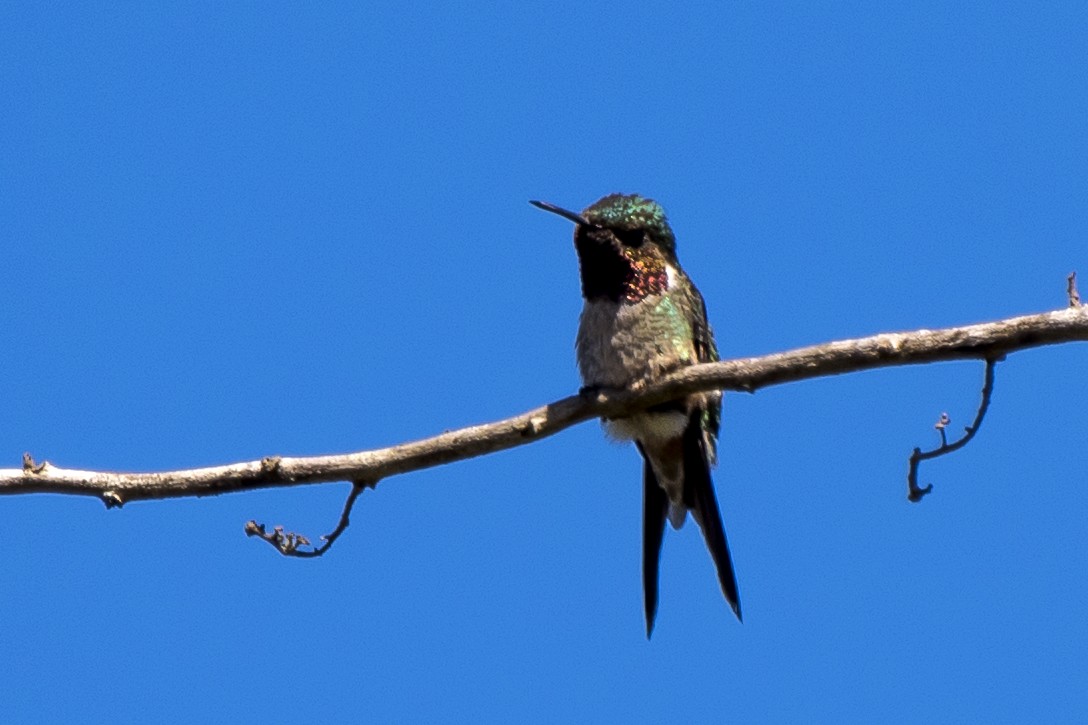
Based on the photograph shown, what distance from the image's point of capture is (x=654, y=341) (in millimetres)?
6129

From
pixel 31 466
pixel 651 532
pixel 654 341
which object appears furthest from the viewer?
pixel 651 532

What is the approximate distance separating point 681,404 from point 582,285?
2.51 ft

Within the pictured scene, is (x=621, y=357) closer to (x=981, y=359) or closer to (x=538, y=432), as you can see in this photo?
(x=538, y=432)

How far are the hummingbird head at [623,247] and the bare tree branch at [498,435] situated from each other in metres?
1.58

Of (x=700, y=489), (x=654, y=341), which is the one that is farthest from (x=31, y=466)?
(x=700, y=489)

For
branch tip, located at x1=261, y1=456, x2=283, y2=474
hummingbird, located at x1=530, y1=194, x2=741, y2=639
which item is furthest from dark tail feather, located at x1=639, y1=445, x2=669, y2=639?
branch tip, located at x1=261, y1=456, x2=283, y2=474

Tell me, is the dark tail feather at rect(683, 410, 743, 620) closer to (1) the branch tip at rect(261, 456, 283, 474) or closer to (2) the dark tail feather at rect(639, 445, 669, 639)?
(2) the dark tail feather at rect(639, 445, 669, 639)

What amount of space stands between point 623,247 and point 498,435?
2021mm

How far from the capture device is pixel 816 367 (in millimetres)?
4645

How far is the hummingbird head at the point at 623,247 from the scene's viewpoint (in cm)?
656

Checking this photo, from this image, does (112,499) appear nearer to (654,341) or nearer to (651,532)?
(654,341)

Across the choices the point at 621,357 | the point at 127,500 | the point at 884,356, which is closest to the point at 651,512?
the point at 621,357

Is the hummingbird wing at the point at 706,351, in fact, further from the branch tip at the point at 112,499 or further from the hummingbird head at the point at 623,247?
the branch tip at the point at 112,499

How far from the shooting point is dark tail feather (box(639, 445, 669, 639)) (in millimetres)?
6352
